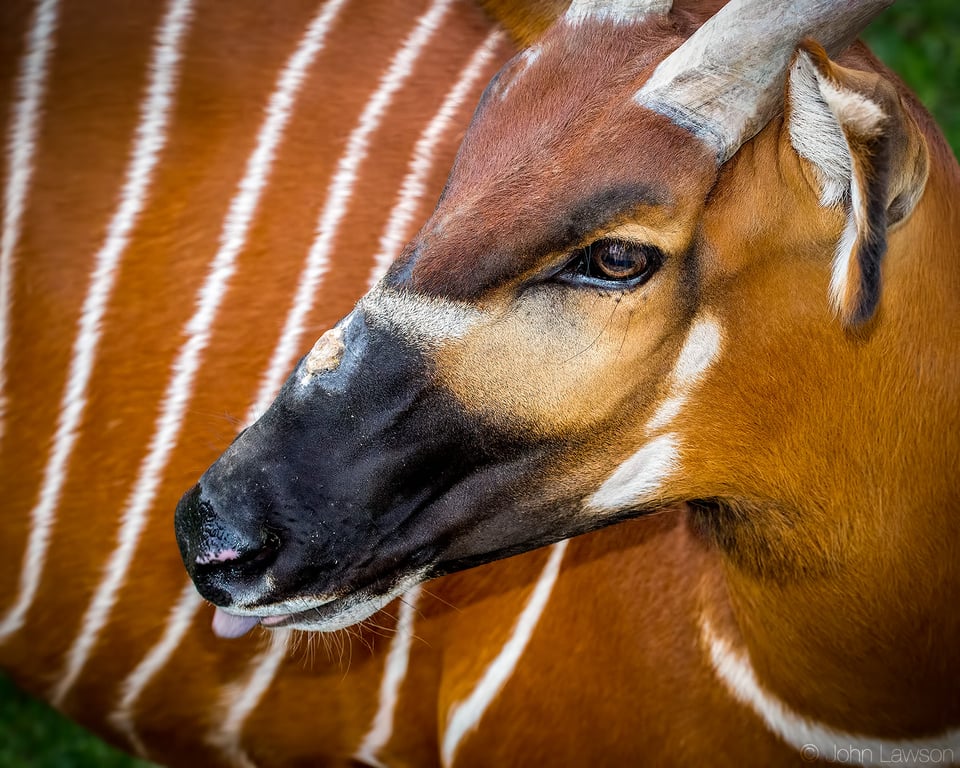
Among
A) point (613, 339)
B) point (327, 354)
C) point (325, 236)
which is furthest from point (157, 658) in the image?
point (613, 339)

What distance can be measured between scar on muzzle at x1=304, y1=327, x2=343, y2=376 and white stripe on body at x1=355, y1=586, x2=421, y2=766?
785 millimetres

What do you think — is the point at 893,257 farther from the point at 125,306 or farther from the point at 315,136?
the point at 125,306

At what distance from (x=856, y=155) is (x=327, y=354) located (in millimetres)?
846

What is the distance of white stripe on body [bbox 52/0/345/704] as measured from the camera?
2.46m

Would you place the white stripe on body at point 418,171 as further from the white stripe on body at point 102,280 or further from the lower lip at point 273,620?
the lower lip at point 273,620

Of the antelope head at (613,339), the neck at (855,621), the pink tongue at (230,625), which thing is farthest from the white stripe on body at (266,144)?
the neck at (855,621)

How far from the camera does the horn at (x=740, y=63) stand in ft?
5.09

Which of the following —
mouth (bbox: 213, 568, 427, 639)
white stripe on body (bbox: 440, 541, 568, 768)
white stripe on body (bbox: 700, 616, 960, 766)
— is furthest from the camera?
white stripe on body (bbox: 440, 541, 568, 768)

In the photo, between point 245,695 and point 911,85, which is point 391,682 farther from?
point 911,85

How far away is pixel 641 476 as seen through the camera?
5.89 feet

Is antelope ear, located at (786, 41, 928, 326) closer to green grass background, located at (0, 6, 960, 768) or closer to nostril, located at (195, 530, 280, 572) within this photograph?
nostril, located at (195, 530, 280, 572)

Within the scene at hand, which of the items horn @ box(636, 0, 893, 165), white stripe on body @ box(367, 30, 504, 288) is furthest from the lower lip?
horn @ box(636, 0, 893, 165)

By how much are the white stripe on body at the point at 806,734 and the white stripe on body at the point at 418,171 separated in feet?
3.40

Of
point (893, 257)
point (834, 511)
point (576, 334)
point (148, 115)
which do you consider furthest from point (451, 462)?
point (148, 115)
